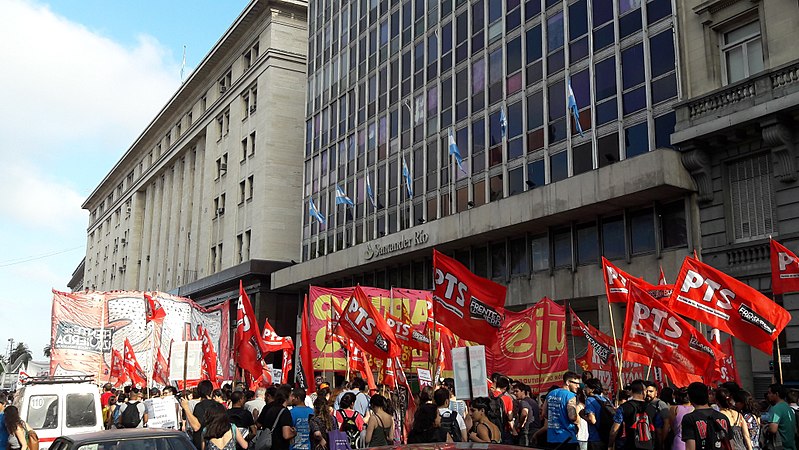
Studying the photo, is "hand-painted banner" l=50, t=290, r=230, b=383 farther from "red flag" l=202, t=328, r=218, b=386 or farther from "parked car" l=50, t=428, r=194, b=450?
"parked car" l=50, t=428, r=194, b=450

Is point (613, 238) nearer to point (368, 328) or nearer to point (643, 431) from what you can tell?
point (368, 328)

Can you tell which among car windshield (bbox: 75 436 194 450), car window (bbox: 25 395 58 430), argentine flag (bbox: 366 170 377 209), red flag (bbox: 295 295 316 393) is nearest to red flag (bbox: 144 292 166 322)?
red flag (bbox: 295 295 316 393)

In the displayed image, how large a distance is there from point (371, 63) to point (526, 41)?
478 inches

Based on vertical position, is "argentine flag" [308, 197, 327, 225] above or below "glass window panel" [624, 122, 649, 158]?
above

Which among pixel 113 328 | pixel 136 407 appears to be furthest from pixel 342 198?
pixel 136 407

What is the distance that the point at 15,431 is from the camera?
10289 millimetres

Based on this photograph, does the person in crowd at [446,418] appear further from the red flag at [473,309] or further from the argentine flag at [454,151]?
the argentine flag at [454,151]

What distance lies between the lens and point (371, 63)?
3756 cm

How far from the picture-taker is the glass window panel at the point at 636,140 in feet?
73.1

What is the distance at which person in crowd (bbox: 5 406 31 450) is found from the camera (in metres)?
10.2

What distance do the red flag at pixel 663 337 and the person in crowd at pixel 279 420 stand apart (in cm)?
551

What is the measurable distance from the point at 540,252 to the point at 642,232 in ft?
14.4

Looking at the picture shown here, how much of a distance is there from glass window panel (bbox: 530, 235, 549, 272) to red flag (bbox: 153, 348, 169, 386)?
41.5 ft

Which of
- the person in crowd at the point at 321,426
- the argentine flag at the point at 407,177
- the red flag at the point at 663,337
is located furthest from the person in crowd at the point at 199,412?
the argentine flag at the point at 407,177
